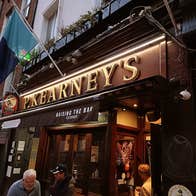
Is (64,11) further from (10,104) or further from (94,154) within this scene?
(94,154)

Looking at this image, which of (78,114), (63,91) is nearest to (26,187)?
(78,114)

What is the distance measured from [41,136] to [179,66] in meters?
5.21

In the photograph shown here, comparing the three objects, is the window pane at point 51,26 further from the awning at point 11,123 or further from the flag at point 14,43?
the awning at point 11,123

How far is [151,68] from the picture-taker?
15.6 ft

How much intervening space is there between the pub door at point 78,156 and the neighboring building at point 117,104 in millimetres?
24

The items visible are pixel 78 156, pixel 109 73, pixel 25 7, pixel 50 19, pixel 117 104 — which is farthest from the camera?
pixel 25 7

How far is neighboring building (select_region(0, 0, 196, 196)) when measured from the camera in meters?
3.88

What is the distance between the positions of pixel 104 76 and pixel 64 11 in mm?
4755

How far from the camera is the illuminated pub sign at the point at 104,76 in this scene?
15.8 ft

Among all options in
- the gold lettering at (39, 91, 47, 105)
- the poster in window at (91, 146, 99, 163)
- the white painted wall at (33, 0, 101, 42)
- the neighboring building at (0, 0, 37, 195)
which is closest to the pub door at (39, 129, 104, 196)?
the poster in window at (91, 146, 99, 163)

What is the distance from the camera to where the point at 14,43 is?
7.24 metres

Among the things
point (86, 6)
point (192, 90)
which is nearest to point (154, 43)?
point (192, 90)

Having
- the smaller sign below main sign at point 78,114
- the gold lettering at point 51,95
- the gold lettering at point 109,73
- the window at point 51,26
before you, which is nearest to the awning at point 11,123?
the gold lettering at point 51,95

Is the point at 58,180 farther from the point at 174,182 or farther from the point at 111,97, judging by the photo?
the point at 174,182
